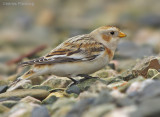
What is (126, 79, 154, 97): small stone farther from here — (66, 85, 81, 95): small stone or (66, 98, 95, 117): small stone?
(66, 85, 81, 95): small stone

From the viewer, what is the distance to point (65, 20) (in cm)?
1842

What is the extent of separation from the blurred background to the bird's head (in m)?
5.61

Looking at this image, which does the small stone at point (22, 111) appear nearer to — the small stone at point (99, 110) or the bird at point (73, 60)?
the small stone at point (99, 110)

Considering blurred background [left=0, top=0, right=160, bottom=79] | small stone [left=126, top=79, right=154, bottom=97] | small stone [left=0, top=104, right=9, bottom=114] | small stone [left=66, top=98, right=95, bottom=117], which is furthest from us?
blurred background [left=0, top=0, right=160, bottom=79]

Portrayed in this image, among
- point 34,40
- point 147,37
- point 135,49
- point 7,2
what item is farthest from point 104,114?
point 7,2

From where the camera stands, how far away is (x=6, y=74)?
933 cm

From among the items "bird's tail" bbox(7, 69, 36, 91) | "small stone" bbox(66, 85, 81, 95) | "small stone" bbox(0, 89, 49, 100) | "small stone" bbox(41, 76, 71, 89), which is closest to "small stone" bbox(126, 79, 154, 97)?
"small stone" bbox(66, 85, 81, 95)

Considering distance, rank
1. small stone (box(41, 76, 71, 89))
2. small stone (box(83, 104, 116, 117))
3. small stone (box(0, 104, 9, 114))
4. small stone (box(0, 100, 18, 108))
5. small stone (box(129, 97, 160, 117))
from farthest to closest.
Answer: small stone (box(41, 76, 71, 89)) → small stone (box(0, 100, 18, 108)) → small stone (box(0, 104, 9, 114)) → small stone (box(83, 104, 116, 117)) → small stone (box(129, 97, 160, 117))

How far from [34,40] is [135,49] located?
23.0 feet

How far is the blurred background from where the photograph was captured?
14816 mm

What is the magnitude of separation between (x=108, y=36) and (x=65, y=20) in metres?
12.1

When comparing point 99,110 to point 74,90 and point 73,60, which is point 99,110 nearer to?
point 74,90

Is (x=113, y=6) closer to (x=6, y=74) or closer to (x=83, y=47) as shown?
(x=6, y=74)

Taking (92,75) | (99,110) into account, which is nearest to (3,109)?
(99,110)
